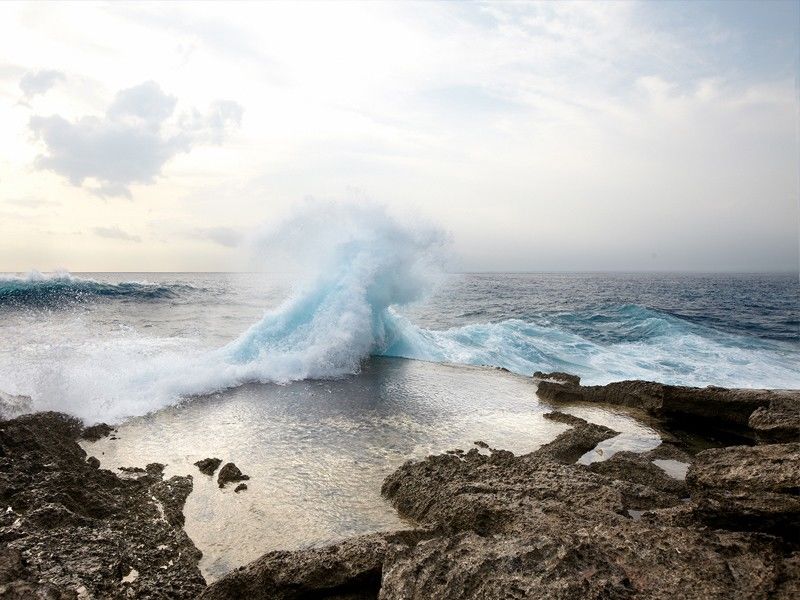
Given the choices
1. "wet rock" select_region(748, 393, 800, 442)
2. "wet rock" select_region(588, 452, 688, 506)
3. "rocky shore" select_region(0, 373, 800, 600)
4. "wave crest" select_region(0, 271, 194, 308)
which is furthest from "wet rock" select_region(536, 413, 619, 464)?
"wave crest" select_region(0, 271, 194, 308)

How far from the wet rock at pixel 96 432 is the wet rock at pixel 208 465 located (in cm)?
189

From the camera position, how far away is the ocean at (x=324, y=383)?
15.6 ft

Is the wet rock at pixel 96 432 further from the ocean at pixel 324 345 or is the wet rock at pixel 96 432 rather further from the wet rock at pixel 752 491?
the wet rock at pixel 752 491

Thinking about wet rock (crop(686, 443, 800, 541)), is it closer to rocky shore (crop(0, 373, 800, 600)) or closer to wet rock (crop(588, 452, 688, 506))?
rocky shore (crop(0, 373, 800, 600))

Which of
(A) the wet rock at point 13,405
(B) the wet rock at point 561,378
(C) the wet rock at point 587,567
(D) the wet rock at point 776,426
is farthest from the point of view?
(B) the wet rock at point 561,378

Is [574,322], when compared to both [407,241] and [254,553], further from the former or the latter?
[254,553]

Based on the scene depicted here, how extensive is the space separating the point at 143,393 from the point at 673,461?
26.6ft

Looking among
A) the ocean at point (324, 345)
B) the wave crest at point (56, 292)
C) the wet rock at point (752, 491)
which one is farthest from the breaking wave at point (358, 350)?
the wave crest at point (56, 292)

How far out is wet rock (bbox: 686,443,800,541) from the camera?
9.03 feet

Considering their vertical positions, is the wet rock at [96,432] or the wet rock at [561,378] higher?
the wet rock at [561,378]

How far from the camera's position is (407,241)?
14805 mm

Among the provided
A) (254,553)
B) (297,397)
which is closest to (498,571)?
(254,553)

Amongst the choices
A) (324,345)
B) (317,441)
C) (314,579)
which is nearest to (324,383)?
(324,345)

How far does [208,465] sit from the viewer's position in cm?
539
